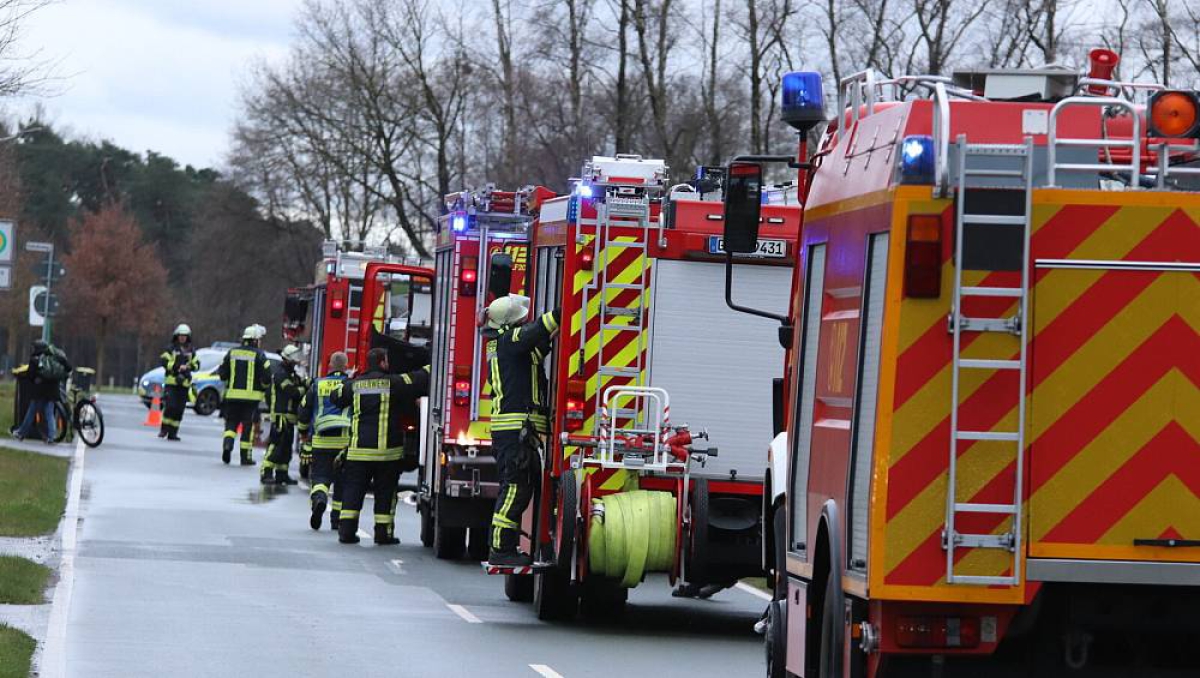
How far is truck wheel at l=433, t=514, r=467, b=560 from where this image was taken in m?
19.4

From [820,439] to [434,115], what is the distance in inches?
1658

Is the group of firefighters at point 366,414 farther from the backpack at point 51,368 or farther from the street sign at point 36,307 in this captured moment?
the street sign at point 36,307

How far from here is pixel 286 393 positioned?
90.6 feet

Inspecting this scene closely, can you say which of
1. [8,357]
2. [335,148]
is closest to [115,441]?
[335,148]

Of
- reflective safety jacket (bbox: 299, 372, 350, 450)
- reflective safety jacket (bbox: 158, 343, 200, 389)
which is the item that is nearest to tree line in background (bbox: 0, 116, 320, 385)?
reflective safety jacket (bbox: 158, 343, 200, 389)

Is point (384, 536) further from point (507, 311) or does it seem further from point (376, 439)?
point (507, 311)

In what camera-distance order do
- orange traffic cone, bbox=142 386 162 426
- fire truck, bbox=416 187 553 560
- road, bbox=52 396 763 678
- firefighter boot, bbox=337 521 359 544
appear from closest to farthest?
road, bbox=52 396 763 678 → fire truck, bbox=416 187 553 560 → firefighter boot, bbox=337 521 359 544 → orange traffic cone, bbox=142 386 162 426

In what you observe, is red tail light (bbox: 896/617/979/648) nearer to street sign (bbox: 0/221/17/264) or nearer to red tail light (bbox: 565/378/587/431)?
red tail light (bbox: 565/378/587/431)

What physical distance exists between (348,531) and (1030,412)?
1382 cm

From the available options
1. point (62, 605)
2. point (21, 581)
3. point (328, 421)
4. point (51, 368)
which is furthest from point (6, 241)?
point (51, 368)

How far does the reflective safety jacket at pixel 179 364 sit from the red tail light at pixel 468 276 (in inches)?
665

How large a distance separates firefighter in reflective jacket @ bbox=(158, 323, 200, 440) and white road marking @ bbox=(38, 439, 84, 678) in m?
11.0

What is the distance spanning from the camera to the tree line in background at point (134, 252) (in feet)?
229

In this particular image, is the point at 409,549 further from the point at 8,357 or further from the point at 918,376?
the point at 8,357
